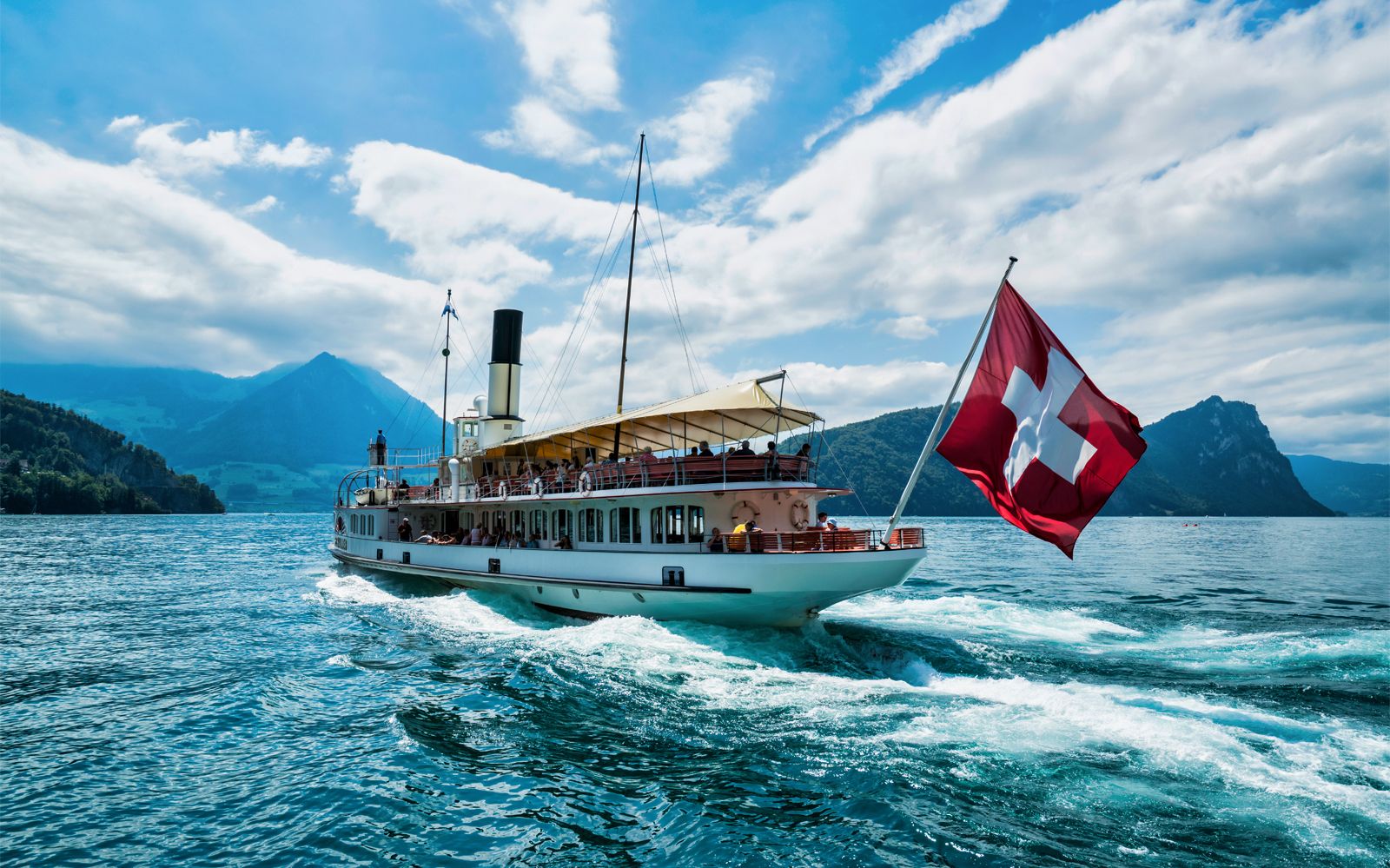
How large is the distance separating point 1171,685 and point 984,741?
695 centimetres

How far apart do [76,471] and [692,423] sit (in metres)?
190

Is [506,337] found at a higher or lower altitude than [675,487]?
higher

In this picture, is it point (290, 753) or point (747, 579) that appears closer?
point (290, 753)

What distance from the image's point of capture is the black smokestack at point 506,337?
3456 cm

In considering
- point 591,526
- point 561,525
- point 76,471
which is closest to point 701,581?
point 591,526

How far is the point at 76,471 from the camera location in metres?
159

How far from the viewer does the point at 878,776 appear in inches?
411

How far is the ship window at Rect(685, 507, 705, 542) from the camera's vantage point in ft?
66.6

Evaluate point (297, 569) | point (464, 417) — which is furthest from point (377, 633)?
point (297, 569)

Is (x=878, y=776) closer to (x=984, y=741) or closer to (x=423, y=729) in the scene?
(x=984, y=741)

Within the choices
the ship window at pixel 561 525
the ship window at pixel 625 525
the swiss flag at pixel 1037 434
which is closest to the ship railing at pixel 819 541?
the swiss flag at pixel 1037 434

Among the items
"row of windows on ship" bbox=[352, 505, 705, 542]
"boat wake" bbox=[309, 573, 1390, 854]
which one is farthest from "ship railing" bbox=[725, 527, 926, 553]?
"boat wake" bbox=[309, 573, 1390, 854]

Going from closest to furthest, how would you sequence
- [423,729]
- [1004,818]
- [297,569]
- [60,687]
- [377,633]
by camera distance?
[1004,818]
[423,729]
[60,687]
[377,633]
[297,569]

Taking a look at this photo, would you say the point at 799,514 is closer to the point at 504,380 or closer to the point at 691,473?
the point at 691,473
